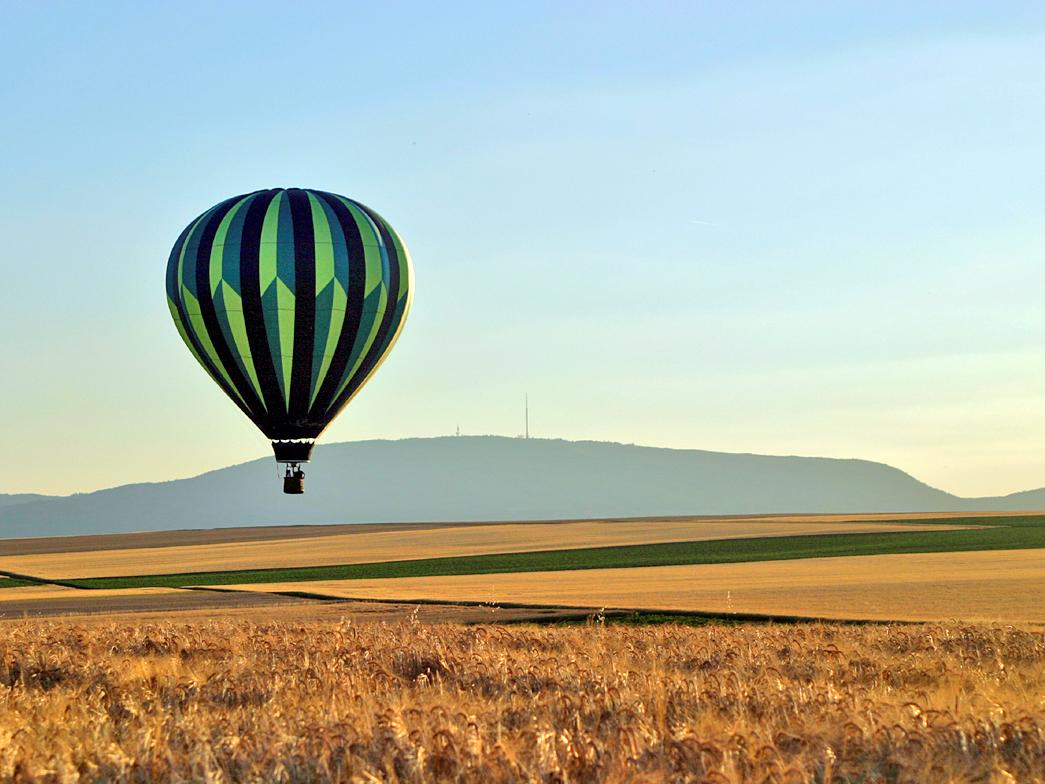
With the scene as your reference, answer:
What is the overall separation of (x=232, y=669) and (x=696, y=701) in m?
6.89

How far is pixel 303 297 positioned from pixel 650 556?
39.4 m

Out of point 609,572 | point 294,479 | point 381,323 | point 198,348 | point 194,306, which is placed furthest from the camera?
point 609,572

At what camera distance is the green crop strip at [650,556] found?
67.4m

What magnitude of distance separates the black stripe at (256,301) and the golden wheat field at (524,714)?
2465 cm

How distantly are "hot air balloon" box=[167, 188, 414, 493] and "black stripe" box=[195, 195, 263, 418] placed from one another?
3cm

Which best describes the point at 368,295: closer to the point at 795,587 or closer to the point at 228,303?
the point at 228,303

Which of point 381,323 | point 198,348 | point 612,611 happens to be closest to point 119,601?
point 198,348

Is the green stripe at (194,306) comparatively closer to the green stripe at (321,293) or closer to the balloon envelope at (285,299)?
the balloon envelope at (285,299)

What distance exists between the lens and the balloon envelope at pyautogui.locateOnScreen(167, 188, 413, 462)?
4519cm

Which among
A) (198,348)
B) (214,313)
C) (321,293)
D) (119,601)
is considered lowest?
(119,601)

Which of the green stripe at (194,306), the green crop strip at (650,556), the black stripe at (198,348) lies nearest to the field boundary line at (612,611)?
the black stripe at (198,348)

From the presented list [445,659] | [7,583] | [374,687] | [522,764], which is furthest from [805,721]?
[7,583]

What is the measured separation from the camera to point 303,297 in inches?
1785

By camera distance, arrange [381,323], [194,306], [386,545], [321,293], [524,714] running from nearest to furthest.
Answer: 1. [524,714]
2. [321,293]
3. [194,306]
4. [381,323]
5. [386,545]
